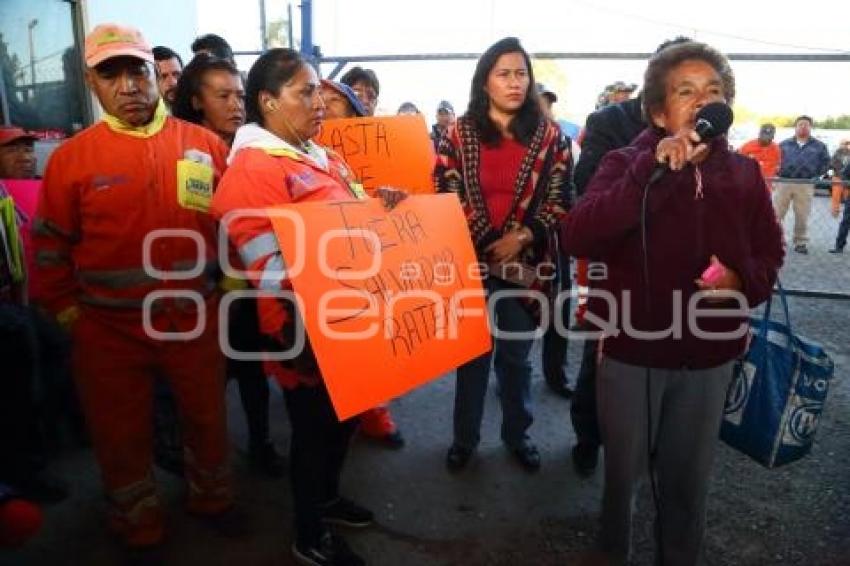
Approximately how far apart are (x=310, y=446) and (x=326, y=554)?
1.59 feet

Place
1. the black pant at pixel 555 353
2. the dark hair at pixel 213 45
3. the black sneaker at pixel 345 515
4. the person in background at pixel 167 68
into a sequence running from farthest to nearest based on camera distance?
the black pant at pixel 555 353 → the dark hair at pixel 213 45 → the person in background at pixel 167 68 → the black sneaker at pixel 345 515

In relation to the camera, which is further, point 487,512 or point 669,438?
point 487,512

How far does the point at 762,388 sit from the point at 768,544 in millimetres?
921

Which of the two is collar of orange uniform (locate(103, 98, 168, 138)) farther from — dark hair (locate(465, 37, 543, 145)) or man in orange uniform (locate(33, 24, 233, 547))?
dark hair (locate(465, 37, 543, 145))

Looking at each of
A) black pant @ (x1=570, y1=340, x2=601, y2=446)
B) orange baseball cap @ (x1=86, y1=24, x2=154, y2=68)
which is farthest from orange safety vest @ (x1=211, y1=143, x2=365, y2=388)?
black pant @ (x1=570, y1=340, x2=601, y2=446)

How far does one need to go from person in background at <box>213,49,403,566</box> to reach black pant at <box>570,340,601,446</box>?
120 centimetres

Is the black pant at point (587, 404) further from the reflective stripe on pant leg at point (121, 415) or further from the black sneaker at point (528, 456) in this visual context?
the reflective stripe on pant leg at point (121, 415)

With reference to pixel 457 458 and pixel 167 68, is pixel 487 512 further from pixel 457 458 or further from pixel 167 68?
pixel 167 68

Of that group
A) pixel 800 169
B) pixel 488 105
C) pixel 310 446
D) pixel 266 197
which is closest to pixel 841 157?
Result: pixel 800 169

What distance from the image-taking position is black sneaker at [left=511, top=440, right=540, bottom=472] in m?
3.07

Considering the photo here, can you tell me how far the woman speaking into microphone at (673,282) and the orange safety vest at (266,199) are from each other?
2.86ft

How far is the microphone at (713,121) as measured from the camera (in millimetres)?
1490

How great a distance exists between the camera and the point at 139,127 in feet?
7.20

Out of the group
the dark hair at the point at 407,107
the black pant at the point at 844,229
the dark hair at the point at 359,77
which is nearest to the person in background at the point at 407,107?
the dark hair at the point at 407,107
